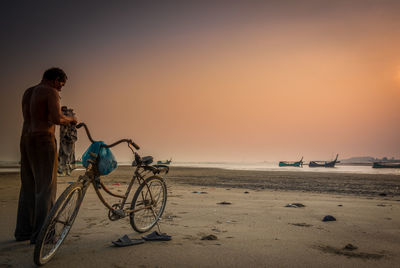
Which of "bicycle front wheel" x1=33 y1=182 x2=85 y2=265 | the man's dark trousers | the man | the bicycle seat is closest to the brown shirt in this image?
the man

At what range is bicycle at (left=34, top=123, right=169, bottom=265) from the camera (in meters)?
2.80

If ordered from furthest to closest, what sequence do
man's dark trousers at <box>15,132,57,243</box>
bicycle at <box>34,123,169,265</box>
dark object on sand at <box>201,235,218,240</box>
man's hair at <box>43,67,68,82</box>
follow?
dark object on sand at <box>201,235,218,240</box> → man's hair at <box>43,67,68,82</box> → man's dark trousers at <box>15,132,57,243</box> → bicycle at <box>34,123,169,265</box>

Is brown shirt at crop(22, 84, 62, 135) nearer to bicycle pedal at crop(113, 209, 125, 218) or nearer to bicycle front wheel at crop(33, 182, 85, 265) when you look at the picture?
bicycle front wheel at crop(33, 182, 85, 265)

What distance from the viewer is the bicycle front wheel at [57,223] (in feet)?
8.77

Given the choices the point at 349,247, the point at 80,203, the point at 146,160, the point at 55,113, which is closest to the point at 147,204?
the point at 146,160

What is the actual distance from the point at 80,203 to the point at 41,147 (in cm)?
94

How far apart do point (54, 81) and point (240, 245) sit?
3.30 metres

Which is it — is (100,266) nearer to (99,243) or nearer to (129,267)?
(129,267)

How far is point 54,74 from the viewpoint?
3639 millimetres

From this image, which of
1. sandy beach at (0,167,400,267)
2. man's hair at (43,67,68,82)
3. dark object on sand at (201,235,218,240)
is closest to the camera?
sandy beach at (0,167,400,267)

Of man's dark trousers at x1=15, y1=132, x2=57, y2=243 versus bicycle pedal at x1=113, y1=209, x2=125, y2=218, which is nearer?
man's dark trousers at x1=15, y1=132, x2=57, y2=243

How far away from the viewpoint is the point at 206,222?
491 cm

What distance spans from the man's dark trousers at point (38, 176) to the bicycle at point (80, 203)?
16.6 inches

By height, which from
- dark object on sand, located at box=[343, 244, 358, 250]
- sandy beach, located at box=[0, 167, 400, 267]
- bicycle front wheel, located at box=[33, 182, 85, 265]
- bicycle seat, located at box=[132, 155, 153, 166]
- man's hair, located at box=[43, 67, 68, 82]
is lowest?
sandy beach, located at box=[0, 167, 400, 267]
